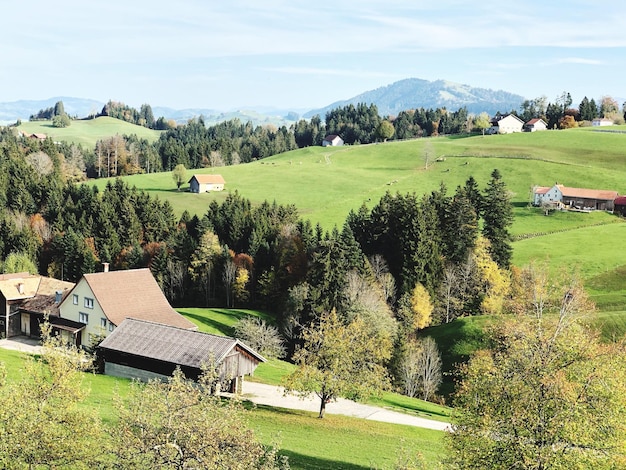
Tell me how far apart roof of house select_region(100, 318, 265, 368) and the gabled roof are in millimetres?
8115

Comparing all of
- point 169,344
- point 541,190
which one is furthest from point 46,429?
point 541,190

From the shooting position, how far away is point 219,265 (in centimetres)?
8406

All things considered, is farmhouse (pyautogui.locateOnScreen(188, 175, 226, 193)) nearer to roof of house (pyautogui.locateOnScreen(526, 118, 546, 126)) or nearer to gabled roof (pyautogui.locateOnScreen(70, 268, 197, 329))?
gabled roof (pyautogui.locateOnScreen(70, 268, 197, 329))

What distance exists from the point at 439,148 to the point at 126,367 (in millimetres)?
122365

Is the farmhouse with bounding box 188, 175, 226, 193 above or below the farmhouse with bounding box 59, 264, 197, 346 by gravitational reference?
above

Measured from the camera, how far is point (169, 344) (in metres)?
47.6

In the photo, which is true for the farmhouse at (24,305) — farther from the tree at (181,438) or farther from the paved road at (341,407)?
the tree at (181,438)

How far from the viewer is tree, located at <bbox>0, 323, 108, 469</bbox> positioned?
16.5 meters

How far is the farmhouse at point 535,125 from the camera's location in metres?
187

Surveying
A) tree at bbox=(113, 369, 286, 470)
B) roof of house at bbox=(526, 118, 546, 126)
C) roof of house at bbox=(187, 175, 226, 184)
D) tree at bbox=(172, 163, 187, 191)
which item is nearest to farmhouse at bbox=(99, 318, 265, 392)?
tree at bbox=(113, 369, 286, 470)

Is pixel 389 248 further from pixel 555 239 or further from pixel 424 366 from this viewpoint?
pixel 555 239

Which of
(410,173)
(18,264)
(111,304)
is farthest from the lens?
(410,173)

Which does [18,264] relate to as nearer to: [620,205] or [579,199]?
[579,199]

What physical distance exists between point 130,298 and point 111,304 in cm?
214
